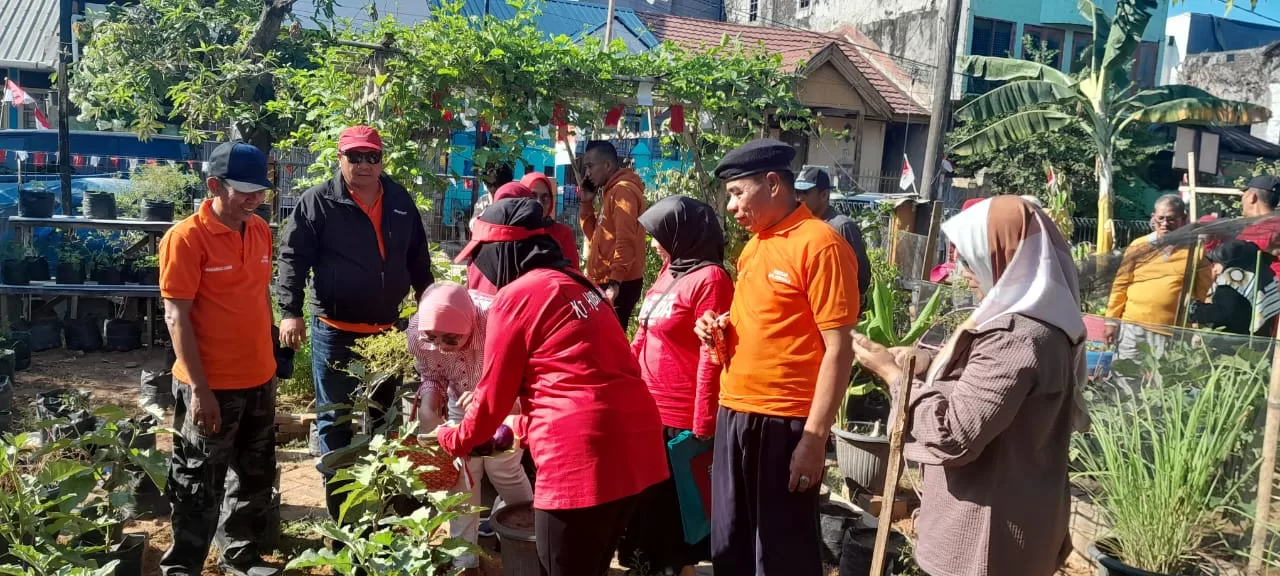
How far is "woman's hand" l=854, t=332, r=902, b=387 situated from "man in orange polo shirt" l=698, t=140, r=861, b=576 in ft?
0.44

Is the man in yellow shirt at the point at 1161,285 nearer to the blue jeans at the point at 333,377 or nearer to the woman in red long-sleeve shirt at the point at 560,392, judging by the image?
the woman in red long-sleeve shirt at the point at 560,392

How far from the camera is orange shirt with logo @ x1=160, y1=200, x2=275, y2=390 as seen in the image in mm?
3418

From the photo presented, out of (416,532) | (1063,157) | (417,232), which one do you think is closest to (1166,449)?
(416,532)

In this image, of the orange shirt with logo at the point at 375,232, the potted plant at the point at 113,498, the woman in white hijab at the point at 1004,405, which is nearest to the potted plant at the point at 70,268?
the orange shirt with logo at the point at 375,232

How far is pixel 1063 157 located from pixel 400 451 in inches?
759

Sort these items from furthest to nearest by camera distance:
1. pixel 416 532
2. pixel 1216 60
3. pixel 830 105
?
1. pixel 1216 60
2. pixel 830 105
3. pixel 416 532

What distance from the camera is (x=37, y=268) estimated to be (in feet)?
27.4

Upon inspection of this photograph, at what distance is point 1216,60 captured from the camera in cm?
2430

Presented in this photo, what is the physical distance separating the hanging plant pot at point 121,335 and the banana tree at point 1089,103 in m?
14.8

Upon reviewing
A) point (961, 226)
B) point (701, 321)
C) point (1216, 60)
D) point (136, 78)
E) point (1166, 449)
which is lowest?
point (1166, 449)

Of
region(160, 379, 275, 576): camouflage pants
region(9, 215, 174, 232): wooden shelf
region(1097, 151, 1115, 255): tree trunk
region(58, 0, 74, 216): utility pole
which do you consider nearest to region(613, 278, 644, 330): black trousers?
region(160, 379, 275, 576): camouflage pants

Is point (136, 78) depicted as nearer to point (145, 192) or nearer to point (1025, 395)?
point (145, 192)

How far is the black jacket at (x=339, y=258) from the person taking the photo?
4.31 m

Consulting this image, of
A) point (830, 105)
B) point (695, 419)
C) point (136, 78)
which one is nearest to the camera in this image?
point (695, 419)
